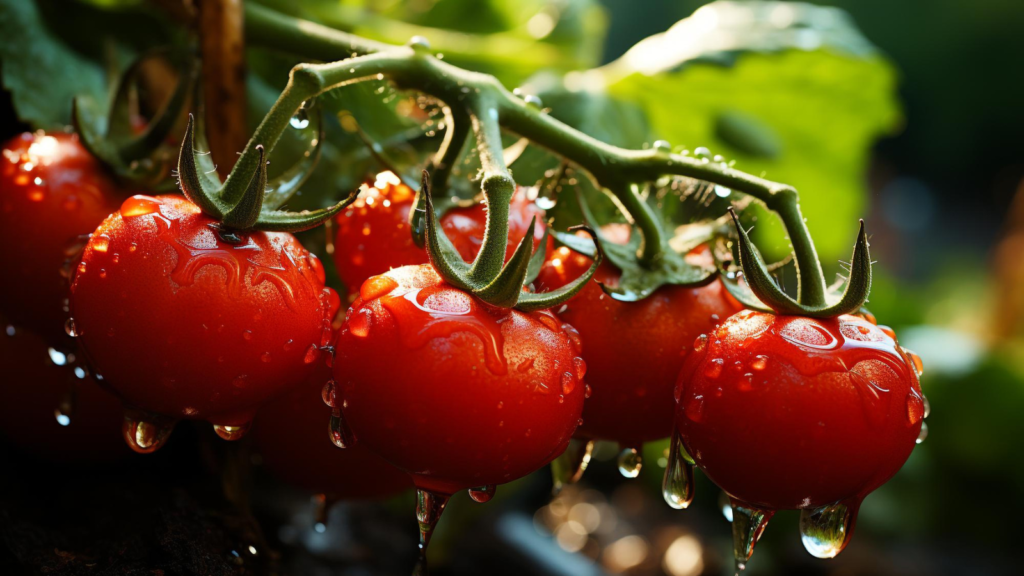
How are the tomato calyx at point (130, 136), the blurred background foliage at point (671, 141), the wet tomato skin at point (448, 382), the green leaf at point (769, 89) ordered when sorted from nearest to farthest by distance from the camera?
the wet tomato skin at point (448, 382), the tomato calyx at point (130, 136), the blurred background foliage at point (671, 141), the green leaf at point (769, 89)

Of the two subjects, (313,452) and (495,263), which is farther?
(313,452)

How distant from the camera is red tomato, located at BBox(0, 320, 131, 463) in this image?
542mm

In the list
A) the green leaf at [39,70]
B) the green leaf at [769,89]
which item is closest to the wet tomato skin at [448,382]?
the green leaf at [39,70]

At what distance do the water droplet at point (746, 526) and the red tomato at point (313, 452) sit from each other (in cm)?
21

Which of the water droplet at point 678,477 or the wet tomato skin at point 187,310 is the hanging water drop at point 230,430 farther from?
the water droplet at point 678,477

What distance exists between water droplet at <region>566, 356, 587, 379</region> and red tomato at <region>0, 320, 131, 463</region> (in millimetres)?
330

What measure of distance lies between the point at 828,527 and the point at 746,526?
0.14 ft

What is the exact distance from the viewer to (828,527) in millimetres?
427

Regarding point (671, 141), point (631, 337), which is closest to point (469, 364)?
point (631, 337)

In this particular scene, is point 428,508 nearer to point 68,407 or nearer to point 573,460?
point 573,460

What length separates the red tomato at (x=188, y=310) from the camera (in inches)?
14.5

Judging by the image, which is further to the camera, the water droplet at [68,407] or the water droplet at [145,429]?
the water droplet at [68,407]

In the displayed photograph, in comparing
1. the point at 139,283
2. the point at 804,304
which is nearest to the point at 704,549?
the point at 804,304

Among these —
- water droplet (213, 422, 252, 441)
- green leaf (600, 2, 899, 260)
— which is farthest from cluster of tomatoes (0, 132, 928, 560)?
green leaf (600, 2, 899, 260)
